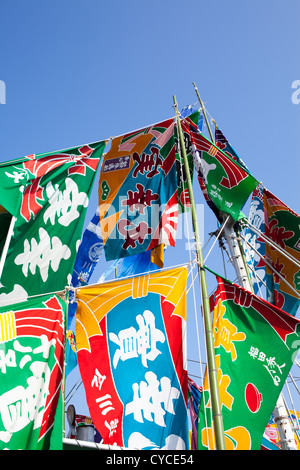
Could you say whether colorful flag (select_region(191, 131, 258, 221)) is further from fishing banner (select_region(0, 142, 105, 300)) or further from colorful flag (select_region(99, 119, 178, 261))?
fishing banner (select_region(0, 142, 105, 300))

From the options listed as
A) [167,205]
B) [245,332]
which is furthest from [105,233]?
[245,332]

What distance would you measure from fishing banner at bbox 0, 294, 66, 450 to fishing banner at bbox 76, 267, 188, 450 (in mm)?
563

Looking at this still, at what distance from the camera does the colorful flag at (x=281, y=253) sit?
10.5 meters

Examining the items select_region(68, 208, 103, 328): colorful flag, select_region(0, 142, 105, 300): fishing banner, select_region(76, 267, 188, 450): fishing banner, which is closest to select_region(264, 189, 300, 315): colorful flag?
select_region(76, 267, 188, 450): fishing banner

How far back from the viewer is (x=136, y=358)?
746 cm

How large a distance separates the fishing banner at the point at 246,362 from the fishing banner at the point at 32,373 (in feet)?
7.29

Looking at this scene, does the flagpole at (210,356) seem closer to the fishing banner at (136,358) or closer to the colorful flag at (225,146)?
the fishing banner at (136,358)

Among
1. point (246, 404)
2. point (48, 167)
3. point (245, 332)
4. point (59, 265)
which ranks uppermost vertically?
point (48, 167)

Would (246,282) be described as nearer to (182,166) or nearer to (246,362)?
(246,362)

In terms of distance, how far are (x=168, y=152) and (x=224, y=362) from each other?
5.18 m

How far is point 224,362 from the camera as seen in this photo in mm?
7500

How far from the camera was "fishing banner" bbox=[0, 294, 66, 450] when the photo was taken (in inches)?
253

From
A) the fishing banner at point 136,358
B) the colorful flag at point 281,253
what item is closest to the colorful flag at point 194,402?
the colorful flag at point 281,253

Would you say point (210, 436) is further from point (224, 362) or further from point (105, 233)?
point (105, 233)
